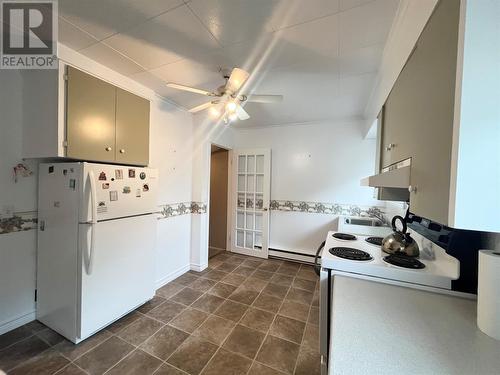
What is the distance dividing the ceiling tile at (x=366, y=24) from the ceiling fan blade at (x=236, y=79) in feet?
2.31

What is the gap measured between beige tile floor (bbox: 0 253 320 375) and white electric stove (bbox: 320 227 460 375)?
49 centimetres

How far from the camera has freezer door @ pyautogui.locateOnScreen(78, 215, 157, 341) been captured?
5.35ft

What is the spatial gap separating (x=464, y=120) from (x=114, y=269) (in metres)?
2.37

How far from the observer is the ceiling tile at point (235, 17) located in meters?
1.22

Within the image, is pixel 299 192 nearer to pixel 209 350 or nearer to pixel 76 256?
pixel 209 350

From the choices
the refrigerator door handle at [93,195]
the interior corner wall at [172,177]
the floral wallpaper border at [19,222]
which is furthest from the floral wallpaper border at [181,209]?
the floral wallpaper border at [19,222]

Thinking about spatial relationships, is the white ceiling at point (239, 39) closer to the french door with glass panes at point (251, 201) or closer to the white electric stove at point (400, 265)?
the white electric stove at point (400, 265)

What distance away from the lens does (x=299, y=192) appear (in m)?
3.66

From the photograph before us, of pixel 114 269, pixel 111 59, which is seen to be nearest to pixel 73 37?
pixel 111 59

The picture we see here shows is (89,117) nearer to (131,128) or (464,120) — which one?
(131,128)

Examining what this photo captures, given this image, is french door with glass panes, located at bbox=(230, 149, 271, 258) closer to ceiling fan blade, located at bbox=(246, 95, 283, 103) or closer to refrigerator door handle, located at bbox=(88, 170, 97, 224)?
ceiling fan blade, located at bbox=(246, 95, 283, 103)

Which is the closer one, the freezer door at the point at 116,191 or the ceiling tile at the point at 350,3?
the ceiling tile at the point at 350,3

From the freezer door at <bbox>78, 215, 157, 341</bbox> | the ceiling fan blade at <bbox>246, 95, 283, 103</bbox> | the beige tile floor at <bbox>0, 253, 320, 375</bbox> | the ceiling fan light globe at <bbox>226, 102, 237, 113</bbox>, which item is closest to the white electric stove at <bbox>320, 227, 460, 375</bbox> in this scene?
the beige tile floor at <bbox>0, 253, 320, 375</bbox>

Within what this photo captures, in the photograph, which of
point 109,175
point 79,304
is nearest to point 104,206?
point 109,175
